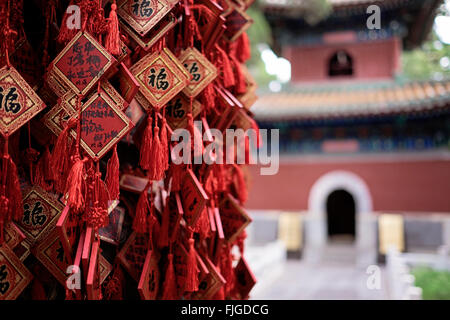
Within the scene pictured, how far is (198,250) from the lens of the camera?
170 cm

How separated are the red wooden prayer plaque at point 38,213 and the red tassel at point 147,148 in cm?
32

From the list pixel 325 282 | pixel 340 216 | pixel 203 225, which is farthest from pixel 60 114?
pixel 340 216

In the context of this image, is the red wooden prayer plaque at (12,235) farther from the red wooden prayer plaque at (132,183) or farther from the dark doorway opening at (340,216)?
the dark doorway opening at (340,216)

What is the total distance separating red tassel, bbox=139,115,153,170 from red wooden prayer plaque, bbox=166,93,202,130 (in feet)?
0.58

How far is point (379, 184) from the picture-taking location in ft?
32.1

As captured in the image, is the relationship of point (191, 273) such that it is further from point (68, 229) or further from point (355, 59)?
point (355, 59)

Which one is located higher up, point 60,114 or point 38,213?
point 60,114

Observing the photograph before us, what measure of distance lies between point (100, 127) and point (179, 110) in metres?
0.38

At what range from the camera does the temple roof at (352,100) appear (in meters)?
9.05

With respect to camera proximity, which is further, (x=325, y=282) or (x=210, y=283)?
(x=325, y=282)

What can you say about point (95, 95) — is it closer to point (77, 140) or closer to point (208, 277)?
point (77, 140)

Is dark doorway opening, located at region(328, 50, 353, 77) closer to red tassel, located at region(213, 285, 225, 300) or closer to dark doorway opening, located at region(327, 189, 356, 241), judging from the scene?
dark doorway opening, located at region(327, 189, 356, 241)
